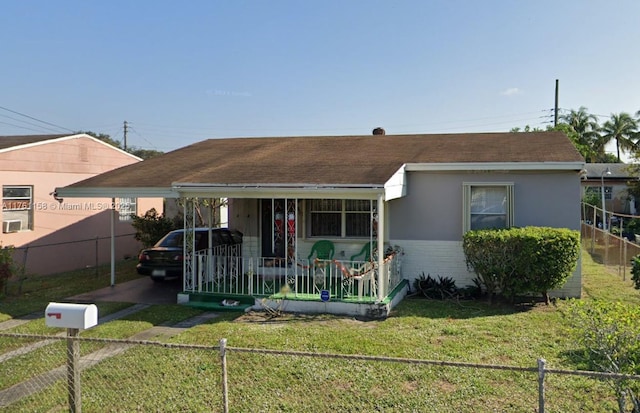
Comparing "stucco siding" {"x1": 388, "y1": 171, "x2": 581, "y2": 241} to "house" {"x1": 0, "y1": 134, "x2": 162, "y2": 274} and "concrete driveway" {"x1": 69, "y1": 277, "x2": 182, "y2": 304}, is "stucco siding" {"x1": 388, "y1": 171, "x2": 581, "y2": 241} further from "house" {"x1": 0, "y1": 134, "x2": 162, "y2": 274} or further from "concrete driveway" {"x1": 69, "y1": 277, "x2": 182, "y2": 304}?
"house" {"x1": 0, "y1": 134, "x2": 162, "y2": 274}

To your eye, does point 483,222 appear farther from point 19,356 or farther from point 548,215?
point 19,356

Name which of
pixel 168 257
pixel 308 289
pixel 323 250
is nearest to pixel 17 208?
pixel 168 257

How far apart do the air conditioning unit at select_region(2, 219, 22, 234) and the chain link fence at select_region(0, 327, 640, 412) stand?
30.4 ft

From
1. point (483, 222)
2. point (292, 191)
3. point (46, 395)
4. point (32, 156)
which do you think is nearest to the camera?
point (46, 395)

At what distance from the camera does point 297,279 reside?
11.2 meters

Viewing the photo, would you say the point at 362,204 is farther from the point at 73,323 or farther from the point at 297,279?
the point at 73,323

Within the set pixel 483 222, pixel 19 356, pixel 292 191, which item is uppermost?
pixel 292 191

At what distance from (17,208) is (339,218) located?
1038cm

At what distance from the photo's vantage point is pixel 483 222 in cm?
1138

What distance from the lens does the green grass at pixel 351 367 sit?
17.4ft

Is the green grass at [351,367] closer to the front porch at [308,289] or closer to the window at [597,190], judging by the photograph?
the front porch at [308,289]

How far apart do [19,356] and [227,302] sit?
3991mm

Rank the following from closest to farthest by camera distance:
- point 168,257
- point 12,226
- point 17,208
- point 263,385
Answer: point 263,385 < point 168,257 < point 12,226 < point 17,208

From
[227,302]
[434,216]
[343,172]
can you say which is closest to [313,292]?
[227,302]
